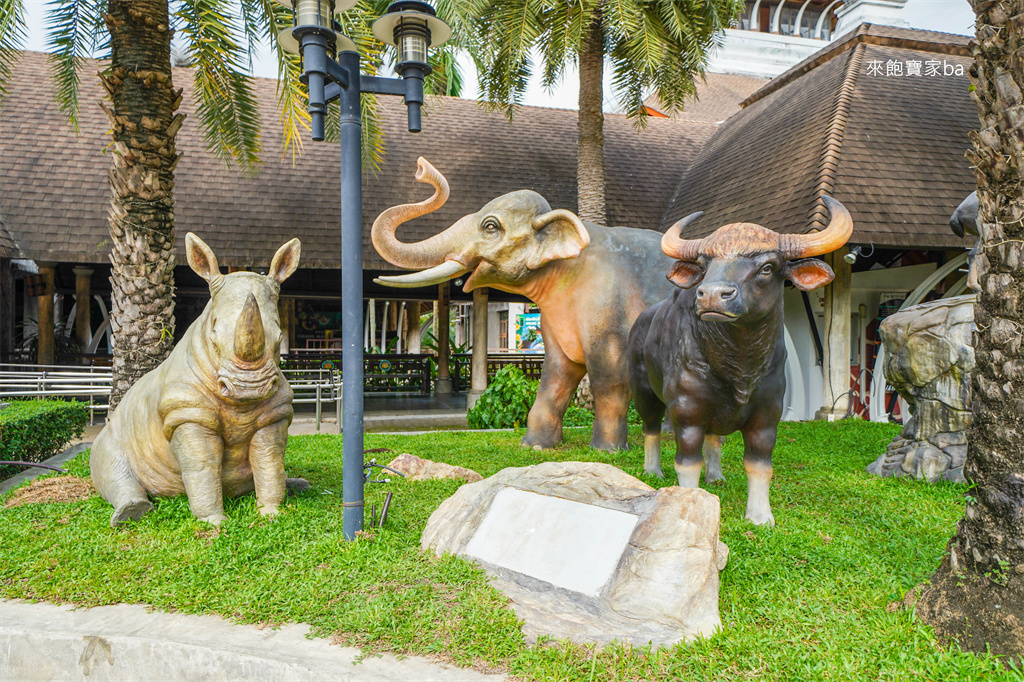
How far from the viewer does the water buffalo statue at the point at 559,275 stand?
21.1 feet

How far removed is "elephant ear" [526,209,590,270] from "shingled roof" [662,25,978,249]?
15.9ft

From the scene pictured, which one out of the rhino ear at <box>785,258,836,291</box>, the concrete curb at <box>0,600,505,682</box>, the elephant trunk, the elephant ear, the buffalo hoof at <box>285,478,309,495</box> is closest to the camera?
the concrete curb at <box>0,600,505,682</box>

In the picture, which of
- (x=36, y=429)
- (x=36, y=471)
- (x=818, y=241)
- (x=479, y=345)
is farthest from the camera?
(x=479, y=345)

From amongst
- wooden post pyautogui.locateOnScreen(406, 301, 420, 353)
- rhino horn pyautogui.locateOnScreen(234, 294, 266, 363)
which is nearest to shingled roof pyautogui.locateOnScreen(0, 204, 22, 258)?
rhino horn pyautogui.locateOnScreen(234, 294, 266, 363)

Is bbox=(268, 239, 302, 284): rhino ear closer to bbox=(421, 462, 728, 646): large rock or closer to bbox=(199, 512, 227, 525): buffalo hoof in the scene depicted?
bbox=(199, 512, 227, 525): buffalo hoof

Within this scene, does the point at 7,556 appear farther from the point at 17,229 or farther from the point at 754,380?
the point at 17,229

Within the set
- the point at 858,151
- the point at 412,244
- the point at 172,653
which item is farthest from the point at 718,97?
the point at 172,653

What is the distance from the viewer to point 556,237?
259 inches

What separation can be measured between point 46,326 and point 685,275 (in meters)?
13.6

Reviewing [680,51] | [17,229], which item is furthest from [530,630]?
[17,229]

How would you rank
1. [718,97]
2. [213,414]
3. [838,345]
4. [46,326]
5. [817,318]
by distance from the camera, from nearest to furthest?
[213,414], [838,345], [817,318], [46,326], [718,97]

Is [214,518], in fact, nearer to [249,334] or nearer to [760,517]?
[249,334]

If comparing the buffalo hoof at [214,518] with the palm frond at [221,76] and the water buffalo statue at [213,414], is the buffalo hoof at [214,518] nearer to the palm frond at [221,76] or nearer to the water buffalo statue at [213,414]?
the water buffalo statue at [213,414]

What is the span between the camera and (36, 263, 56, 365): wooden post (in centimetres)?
1313
